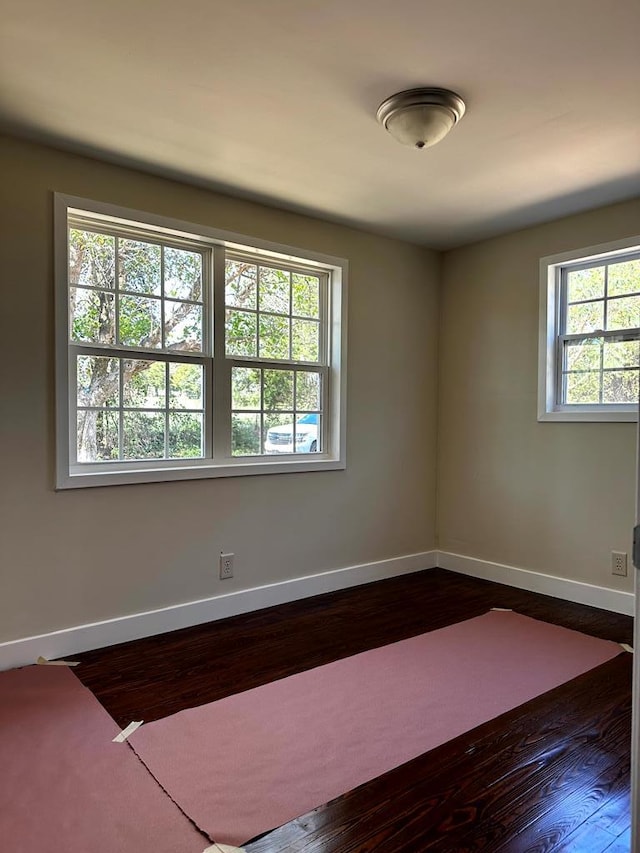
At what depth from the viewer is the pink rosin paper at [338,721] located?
5.79 feet

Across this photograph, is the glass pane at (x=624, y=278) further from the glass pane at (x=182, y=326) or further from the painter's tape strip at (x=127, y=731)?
the painter's tape strip at (x=127, y=731)

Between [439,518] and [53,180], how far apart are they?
3.52 metres

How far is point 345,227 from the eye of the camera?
393cm

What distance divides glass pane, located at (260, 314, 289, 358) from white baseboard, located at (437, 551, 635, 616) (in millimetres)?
2138

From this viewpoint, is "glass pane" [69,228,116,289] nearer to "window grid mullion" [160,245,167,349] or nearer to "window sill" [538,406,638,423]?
"window grid mullion" [160,245,167,349]

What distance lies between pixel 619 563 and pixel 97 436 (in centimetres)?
318

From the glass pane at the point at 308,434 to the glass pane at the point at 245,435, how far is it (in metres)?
0.34

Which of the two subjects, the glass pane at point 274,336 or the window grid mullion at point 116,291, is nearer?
the window grid mullion at point 116,291

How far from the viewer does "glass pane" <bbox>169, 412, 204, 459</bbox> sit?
323 cm

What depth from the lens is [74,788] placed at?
177 cm

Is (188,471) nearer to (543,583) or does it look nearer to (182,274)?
(182,274)

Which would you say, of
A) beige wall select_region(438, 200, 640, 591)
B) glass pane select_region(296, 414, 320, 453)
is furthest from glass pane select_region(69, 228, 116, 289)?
beige wall select_region(438, 200, 640, 591)

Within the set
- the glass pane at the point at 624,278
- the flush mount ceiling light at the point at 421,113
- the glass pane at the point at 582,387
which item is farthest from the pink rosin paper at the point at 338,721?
the flush mount ceiling light at the point at 421,113

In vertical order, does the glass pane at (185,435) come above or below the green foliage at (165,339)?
below
